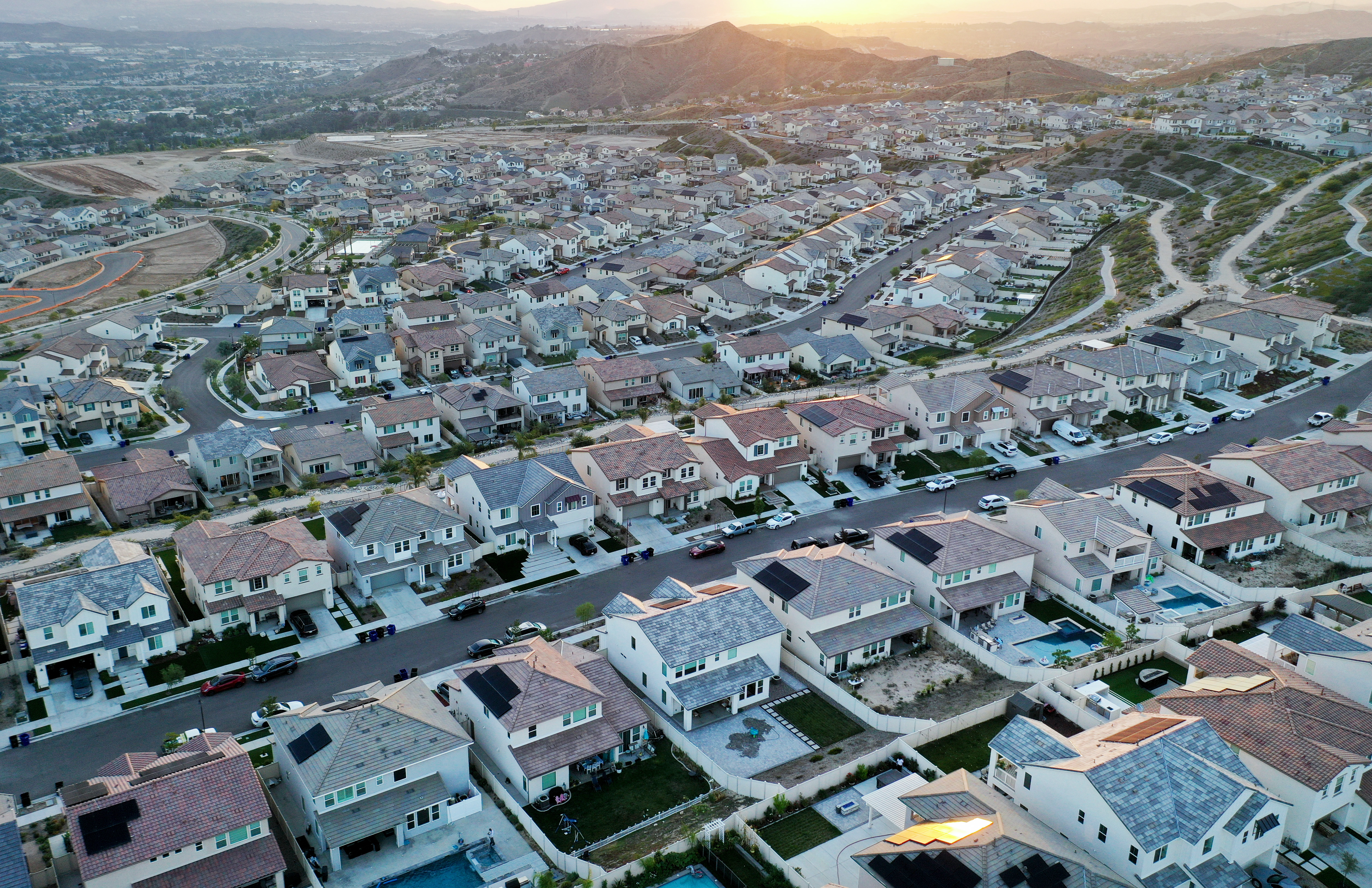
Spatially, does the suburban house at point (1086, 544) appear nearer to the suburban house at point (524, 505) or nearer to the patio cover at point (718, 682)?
the patio cover at point (718, 682)

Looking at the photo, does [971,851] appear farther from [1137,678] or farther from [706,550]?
[706,550]

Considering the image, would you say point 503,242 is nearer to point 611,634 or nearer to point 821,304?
point 821,304

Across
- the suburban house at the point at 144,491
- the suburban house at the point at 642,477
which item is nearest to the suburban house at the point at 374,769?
the suburban house at the point at 642,477

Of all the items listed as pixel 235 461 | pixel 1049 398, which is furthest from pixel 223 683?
pixel 1049 398

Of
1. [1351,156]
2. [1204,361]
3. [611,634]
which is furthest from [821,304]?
[1351,156]

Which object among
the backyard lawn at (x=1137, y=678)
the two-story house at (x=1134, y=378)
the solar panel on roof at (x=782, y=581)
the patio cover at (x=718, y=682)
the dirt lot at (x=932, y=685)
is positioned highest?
the two-story house at (x=1134, y=378)

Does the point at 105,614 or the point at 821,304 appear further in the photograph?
the point at 821,304

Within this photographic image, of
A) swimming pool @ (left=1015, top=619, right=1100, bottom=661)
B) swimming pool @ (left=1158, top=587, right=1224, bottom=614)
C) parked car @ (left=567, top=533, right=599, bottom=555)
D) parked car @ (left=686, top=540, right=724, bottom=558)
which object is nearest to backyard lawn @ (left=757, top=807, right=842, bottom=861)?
swimming pool @ (left=1015, top=619, right=1100, bottom=661)
